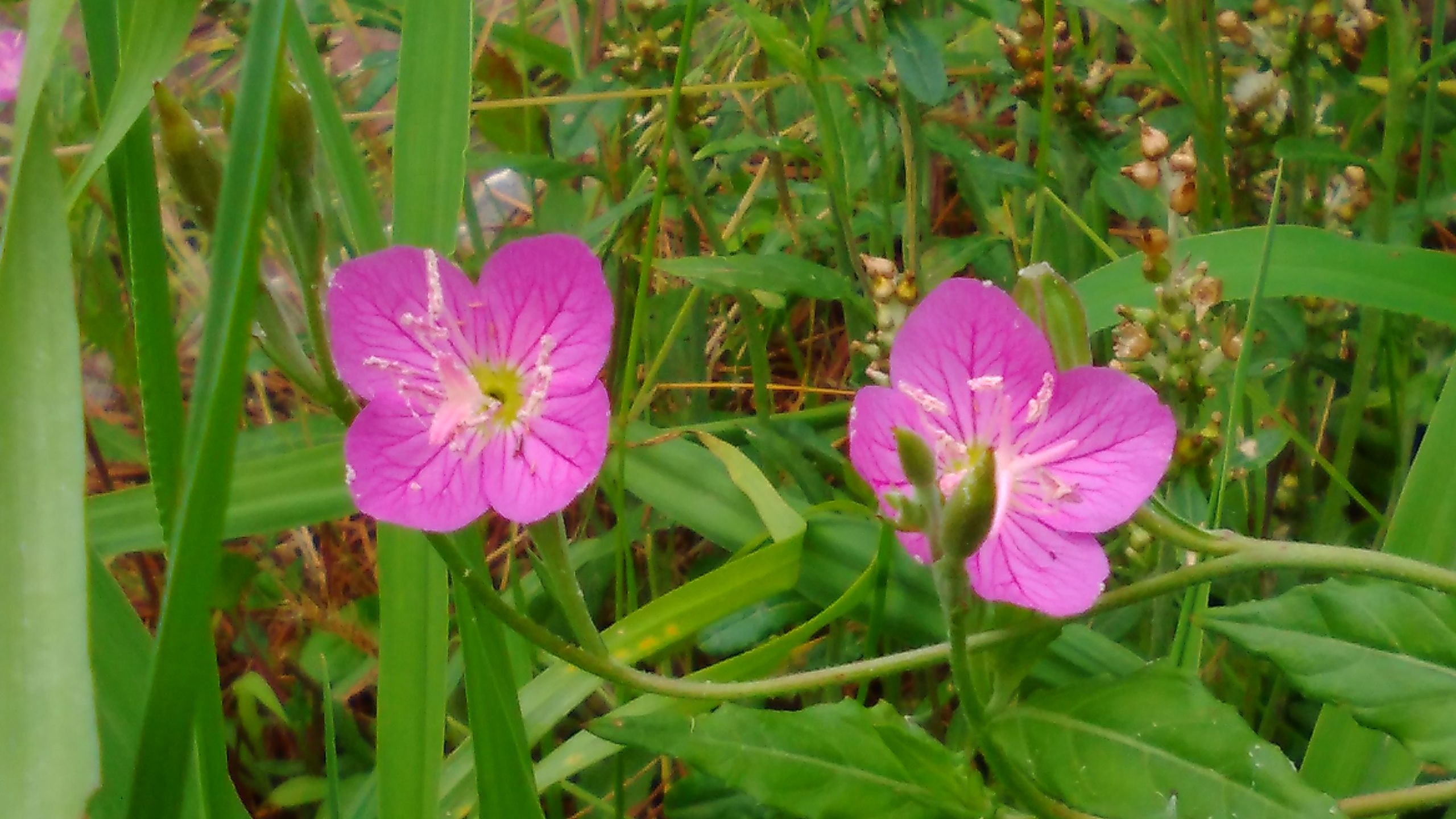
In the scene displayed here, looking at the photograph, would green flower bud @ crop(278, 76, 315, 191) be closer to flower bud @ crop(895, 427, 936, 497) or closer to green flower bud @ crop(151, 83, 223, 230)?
green flower bud @ crop(151, 83, 223, 230)

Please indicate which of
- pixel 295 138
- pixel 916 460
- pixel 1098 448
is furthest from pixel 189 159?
pixel 1098 448

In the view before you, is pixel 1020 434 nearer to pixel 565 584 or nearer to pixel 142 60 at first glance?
pixel 565 584

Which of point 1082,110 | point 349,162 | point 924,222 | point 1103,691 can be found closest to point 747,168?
point 924,222

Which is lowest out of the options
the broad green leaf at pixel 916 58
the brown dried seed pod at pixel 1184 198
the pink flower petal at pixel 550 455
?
the pink flower petal at pixel 550 455

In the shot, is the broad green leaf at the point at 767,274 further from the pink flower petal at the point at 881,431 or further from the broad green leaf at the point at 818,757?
the broad green leaf at the point at 818,757

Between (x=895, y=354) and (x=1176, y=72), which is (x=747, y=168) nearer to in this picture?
(x=1176, y=72)

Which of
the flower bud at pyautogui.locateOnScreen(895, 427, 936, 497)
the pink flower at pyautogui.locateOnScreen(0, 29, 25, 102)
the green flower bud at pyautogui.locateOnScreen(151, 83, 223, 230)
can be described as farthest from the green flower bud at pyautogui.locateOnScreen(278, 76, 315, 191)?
the pink flower at pyautogui.locateOnScreen(0, 29, 25, 102)

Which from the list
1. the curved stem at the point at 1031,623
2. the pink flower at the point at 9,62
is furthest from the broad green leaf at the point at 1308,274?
Answer: the pink flower at the point at 9,62
